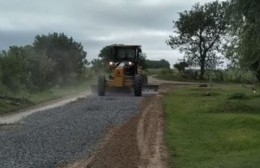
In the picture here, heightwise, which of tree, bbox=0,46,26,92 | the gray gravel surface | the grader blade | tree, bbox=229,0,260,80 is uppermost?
tree, bbox=229,0,260,80

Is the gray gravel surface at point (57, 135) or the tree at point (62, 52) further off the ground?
the tree at point (62, 52)

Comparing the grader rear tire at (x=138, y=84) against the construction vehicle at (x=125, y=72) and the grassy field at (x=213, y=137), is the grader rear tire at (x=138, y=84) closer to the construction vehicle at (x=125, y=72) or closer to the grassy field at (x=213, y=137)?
the construction vehicle at (x=125, y=72)

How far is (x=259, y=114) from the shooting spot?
2689cm

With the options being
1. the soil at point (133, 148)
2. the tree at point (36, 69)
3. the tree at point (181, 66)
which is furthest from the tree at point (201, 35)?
the soil at point (133, 148)

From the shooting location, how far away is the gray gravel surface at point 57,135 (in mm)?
15126

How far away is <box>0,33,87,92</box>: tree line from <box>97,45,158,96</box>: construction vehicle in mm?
7124

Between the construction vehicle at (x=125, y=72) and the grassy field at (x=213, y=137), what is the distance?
11025mm

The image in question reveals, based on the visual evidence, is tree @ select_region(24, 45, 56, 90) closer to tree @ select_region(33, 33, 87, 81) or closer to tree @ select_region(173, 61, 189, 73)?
tree @ select_region(33, 33, 87, 81)

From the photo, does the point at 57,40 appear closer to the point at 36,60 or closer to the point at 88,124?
the point at 36,60

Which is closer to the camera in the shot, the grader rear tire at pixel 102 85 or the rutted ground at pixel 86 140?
the rutted ground at pixel 86 140

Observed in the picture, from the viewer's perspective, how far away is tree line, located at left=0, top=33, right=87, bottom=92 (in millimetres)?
44094

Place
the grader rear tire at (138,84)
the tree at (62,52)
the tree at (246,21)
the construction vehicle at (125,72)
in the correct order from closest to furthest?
the tree at (246,21), the grader rear tire at (138,84), the construction vehicle at (125,72), the tree at (62,52)

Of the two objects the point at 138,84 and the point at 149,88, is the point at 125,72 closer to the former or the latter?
the point at 138,84

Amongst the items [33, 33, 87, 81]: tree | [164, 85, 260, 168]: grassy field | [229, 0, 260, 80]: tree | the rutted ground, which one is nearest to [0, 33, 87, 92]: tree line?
[33, 33, 87, 81]: tree
